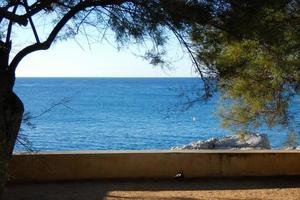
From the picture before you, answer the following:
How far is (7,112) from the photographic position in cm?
688

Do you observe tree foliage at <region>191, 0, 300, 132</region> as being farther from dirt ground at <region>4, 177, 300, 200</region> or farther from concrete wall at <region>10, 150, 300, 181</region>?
dirt ground at <region>4, 177, 300, 200</region>

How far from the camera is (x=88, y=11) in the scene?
6988 millimetres

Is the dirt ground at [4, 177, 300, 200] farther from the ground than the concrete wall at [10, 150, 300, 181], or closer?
closer

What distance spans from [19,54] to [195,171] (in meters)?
4.33

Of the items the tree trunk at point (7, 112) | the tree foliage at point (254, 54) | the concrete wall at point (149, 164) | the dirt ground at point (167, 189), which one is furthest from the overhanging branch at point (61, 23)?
the concrete wall at point (149, 164)

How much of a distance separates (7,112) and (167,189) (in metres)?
3.45

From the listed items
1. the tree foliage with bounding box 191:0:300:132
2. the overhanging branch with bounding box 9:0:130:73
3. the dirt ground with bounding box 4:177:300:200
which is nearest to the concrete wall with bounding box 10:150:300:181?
the dirt ground with bounding box 4:177:300:200

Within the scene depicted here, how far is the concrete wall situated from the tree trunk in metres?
2.67

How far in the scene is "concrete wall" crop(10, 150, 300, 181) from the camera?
9773mm

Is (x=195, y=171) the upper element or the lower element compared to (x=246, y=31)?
lower

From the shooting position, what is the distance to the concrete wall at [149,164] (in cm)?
977

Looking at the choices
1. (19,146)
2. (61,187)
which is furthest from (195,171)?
(19,146)

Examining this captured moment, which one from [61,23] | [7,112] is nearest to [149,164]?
[7,112]

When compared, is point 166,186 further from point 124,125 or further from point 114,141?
point 124,125
